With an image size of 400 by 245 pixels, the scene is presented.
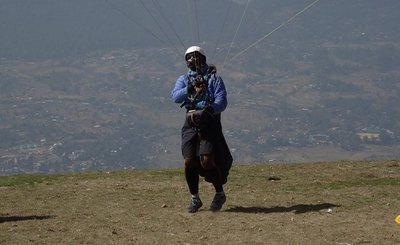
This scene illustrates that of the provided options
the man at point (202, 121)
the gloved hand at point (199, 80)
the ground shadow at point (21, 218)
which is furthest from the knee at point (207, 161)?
the ground shadow at point (21, 218)

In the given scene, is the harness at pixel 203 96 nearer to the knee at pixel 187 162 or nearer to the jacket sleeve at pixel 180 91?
the jacket sleeve at pixel 180 91

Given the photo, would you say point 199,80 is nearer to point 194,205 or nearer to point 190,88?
point 190,88

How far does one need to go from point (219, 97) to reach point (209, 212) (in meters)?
1.67

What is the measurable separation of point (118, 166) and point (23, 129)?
45.2m

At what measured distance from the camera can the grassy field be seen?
933cm

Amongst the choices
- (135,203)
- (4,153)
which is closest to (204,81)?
(135,203)

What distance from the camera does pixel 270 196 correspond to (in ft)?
41.3

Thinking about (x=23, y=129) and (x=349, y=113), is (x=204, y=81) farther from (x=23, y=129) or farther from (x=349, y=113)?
(x=349, y=113)

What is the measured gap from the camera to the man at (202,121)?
10883 millimetres

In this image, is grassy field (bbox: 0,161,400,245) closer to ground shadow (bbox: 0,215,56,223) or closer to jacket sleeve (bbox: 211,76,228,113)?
ground shadow (bbox: 0,215,56,223)

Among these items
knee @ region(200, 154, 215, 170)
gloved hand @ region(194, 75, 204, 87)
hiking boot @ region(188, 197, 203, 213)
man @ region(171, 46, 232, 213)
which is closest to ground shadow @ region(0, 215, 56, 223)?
hiking boot @ region(188, 197, 203, 213)

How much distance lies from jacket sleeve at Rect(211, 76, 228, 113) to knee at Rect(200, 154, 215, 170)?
2.16 feet

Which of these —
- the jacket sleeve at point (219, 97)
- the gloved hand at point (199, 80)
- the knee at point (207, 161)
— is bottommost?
the knee at point (207, 161)

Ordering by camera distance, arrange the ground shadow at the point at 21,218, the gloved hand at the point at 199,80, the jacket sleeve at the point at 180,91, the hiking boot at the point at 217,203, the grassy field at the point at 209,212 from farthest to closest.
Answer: the hiking boot at the point at 217,203, the jacket sleeve at the point at 180,91, the gloved hand at the point at 199,80, the ground shadow at the point at 21,218, the grassy field at the point at 209,212
